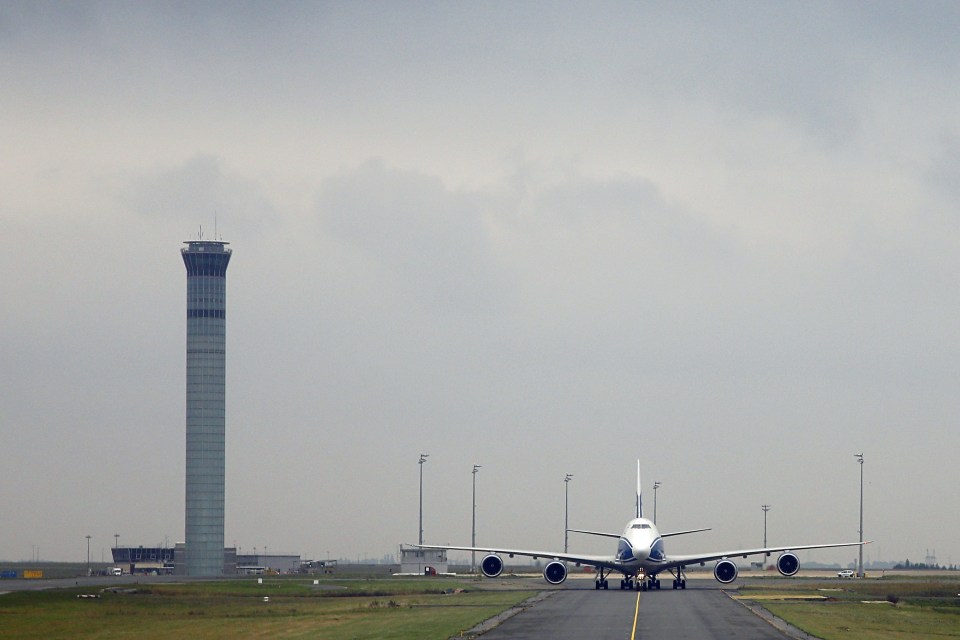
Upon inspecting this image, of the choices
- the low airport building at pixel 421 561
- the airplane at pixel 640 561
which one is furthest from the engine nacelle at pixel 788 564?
the low airport building at pixel 421 561

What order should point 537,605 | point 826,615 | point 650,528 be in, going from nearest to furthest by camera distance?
point 826,615 → point 537,605 → point 650,528

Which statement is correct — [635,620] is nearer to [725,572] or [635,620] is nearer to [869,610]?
[869,610]

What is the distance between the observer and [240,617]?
7412cm

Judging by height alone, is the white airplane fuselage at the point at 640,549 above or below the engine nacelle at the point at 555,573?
above

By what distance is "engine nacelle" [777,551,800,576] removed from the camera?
10288 centimetres

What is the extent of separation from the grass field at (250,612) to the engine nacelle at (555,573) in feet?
12.0

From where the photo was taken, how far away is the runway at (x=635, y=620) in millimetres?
56125

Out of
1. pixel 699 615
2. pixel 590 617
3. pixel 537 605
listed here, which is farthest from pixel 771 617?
pixel 537 605

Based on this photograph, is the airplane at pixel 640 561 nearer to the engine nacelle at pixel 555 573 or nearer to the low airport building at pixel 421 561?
the engine nacelle at pixel 555 573

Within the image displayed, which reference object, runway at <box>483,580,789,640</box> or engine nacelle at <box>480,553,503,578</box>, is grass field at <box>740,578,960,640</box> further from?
engine nacelle at <box>480,553,503,578</box>

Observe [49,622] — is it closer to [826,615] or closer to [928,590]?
[826,615]

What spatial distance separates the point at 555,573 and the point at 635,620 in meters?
39.9

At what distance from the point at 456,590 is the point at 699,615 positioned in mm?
41125

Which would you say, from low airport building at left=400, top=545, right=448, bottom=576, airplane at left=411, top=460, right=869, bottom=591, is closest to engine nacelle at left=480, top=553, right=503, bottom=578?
airplane at left=411, top=460, right=869, bottom=591
